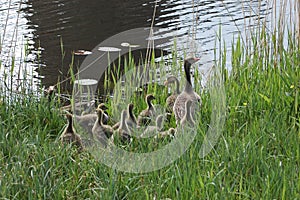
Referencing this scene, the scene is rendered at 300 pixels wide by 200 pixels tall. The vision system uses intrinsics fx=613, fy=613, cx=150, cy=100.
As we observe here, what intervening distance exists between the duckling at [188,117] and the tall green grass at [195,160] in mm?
67

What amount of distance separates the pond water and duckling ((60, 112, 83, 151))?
9.02 feet

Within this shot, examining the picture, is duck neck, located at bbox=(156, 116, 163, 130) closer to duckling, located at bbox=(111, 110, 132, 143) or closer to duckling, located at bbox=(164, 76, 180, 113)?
duckling, located at bbox=(111, 110, 132, 143)

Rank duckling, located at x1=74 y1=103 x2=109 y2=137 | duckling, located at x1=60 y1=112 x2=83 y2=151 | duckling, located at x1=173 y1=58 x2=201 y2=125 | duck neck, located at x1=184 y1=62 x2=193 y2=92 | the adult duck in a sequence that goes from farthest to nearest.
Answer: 1. duck neck, located at x1=184 y1=62 x2=193 y2=92
2. duckling, located at x1=74 y1=103 x2=109 y2=137
3. duckling, located at x1=173 y1=58 x2=201 y2=125
4. the adult duck
5. duckling, located at x1=60 y1=112 x2=83 y2=151

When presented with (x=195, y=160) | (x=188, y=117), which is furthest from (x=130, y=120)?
(x=195, y=160)

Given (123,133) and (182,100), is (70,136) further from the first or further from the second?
(182,100)

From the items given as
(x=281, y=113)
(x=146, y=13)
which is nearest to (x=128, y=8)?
(x=146, y=13)

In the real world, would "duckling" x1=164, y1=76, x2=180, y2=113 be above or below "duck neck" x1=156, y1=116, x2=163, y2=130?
above

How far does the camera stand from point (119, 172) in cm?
325

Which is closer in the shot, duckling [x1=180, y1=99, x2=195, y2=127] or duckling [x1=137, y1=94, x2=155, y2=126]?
duckling [x1=180, y1=99, x2=195, y2=127]

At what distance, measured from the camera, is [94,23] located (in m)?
8.87

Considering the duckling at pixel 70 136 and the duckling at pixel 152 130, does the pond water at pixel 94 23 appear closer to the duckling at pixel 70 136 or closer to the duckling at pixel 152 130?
the duckling at pixel 152 130

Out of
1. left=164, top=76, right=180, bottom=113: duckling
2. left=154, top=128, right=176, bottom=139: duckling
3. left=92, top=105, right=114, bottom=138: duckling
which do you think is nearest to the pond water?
left=164, top=76, right=180, bottom=113: duckling

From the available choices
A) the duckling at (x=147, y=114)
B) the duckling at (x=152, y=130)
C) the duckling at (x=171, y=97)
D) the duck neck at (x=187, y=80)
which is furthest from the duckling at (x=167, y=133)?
the duckling at (x=171, y=97)

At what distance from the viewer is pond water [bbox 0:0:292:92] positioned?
732cm
